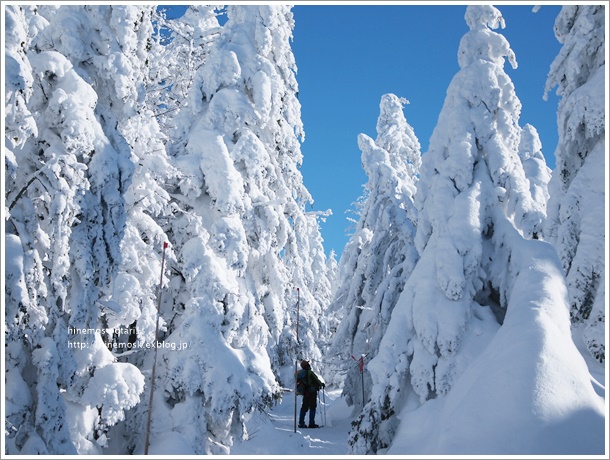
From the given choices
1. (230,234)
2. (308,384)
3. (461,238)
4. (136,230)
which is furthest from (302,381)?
(136,230)

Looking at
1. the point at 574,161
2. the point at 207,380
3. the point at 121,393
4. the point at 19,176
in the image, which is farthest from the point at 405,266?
the point at 19,176

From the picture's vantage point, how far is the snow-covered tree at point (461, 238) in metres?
9.85

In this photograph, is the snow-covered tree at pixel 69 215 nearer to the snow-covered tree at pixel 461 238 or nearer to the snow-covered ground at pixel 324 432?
the snow-covered ground at pixel 324 432

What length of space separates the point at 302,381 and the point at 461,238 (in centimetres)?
669

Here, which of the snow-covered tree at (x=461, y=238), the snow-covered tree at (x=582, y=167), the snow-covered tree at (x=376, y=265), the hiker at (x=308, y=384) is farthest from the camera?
the snow-covered tree at (x=376, y=265)

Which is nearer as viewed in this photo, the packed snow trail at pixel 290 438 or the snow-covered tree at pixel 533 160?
the packed snow trail at pixel 290 438

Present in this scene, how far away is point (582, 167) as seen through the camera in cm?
1174

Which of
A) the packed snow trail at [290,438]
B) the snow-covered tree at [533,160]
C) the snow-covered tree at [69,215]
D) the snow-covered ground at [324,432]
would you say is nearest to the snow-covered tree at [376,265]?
the snow-covered ground at [324,432]

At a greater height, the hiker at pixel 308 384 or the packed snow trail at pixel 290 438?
the hiker at pixel 308 384

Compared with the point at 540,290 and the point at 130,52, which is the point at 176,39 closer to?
the point at 130,52

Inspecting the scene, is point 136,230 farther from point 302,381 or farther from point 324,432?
point 324,432

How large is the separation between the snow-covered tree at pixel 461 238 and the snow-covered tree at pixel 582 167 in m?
1.17

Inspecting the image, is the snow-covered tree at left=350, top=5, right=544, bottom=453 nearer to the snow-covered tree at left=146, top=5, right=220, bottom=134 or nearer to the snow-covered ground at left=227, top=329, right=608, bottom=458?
the snow-covered ground at left=227, top=329, right=608, bottom=458

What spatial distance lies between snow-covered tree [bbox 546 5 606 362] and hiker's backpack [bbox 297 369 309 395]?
697 centimetres
